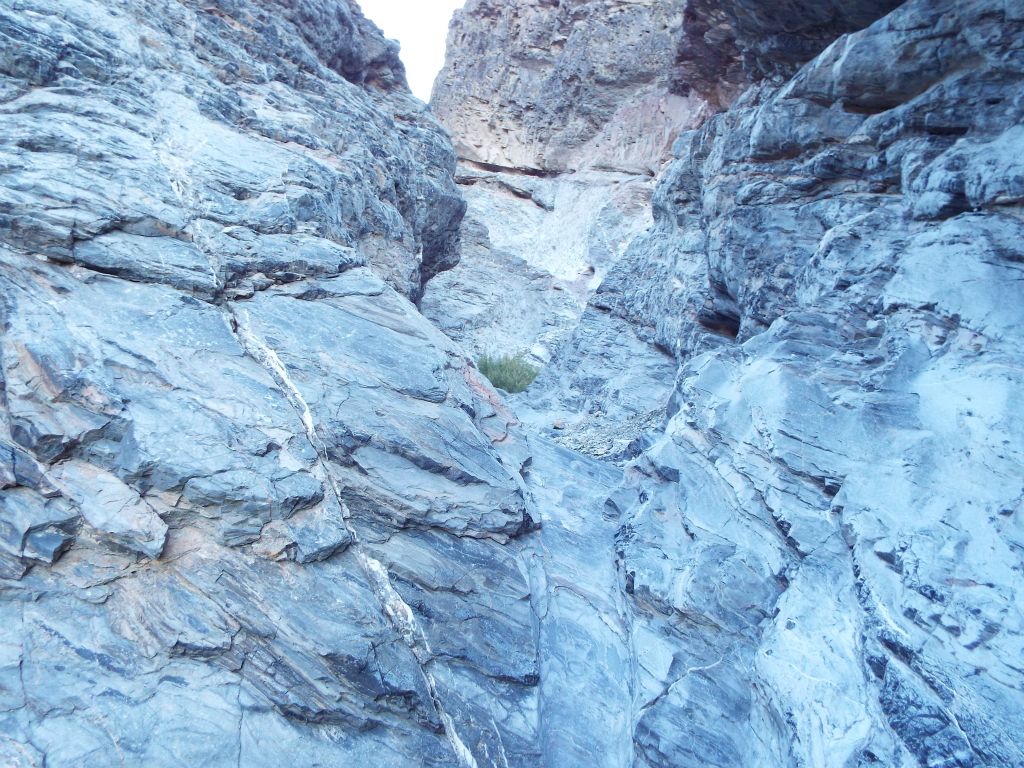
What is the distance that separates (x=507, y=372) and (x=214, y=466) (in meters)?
13.1

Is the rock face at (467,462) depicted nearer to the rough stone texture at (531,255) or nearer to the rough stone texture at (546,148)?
the rough stone texture at (531,255)

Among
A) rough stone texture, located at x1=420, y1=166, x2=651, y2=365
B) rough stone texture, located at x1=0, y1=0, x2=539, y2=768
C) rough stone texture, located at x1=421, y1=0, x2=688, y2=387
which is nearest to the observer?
rough stone texture, located at x1=0, y1=0, x2=539, y2=768

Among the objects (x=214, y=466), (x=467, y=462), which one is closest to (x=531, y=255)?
(x=467, y=462)

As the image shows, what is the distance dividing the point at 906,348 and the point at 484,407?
365 cm

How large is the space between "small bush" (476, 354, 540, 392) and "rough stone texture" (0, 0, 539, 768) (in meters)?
9.64

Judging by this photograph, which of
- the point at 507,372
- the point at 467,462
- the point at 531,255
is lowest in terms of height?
the point at 507,372

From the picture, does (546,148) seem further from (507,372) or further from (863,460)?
(863,460)

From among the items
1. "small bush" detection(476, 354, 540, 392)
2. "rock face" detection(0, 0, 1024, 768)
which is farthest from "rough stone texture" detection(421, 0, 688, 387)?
"rock face" detection(0, 0, 1024, 768)

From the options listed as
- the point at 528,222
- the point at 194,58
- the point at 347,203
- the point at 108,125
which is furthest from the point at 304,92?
the point at 528,222

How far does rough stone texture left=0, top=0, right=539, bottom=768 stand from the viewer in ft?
11.5

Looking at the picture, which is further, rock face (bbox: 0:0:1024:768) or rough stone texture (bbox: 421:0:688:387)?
rough stone texture (bbox: 421:0:688:387)

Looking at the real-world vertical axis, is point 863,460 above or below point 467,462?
above

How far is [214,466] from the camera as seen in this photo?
4105 millimetres

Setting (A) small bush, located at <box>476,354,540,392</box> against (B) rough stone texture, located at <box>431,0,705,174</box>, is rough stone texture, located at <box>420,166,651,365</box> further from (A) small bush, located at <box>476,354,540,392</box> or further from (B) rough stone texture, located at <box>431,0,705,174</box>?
(A) small bush, located at <box>476,354,540,392</box>
